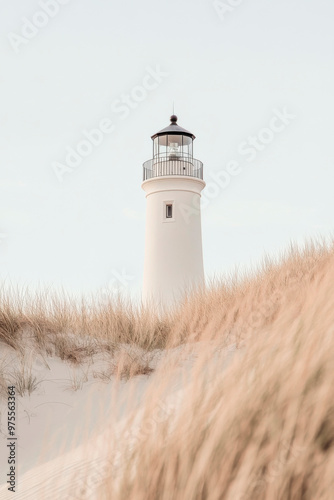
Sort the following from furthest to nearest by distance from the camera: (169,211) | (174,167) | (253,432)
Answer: (174,167), (169,211), (253,432)

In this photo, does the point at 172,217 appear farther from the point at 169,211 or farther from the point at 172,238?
the point at 172,238

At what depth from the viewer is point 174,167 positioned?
529 inches

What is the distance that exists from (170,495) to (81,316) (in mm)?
4186

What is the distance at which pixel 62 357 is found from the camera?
4684 mm

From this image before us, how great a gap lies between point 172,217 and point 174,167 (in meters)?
1.39

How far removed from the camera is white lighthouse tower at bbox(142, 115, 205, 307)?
1280cm

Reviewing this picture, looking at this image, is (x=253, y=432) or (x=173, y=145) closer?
(x=253, y=432)

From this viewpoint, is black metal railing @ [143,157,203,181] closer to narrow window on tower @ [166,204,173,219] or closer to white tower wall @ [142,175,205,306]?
white tower wall @ [142,175,205,306]

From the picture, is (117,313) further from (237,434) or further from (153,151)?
(153,151)

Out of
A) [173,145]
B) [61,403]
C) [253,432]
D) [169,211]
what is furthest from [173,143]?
[253,432]

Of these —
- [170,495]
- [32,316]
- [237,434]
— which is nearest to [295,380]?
[237,434]

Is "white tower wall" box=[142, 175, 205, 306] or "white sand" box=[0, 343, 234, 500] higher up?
"white tower wall" box=[142, 175, 205, 306]

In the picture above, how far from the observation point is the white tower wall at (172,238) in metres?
12.8

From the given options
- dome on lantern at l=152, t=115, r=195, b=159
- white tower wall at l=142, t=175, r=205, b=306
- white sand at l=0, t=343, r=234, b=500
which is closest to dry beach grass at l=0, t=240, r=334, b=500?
white sand at l=0, t=343, r=234, b=500
